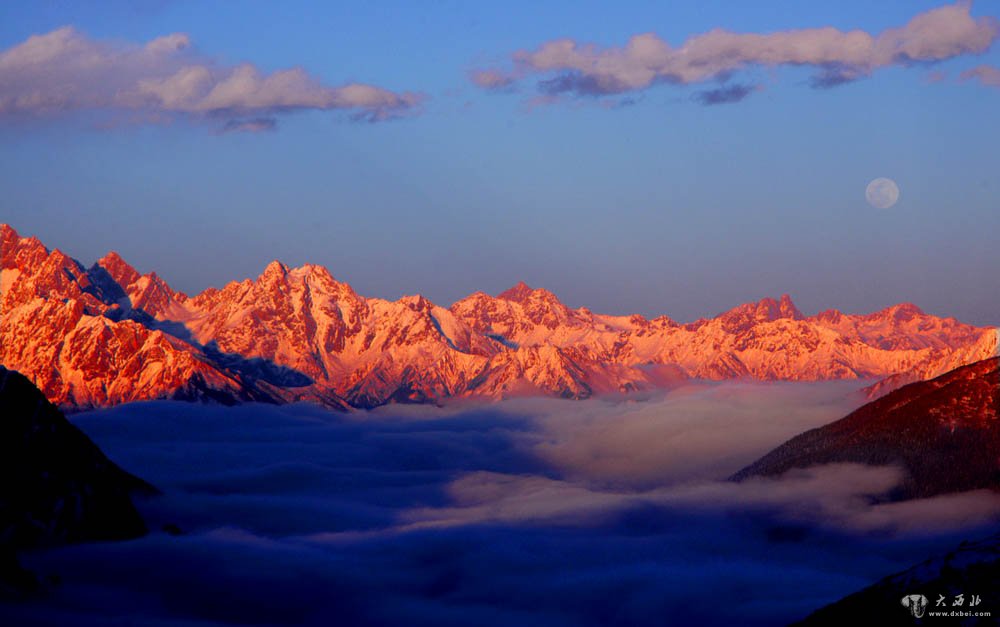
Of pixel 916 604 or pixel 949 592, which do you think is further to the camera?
pixel 916 604

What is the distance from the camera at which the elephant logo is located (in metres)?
111

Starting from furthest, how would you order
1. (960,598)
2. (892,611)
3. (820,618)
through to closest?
(820,618) < (892,611) < (960,598)

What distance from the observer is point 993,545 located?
10981 centimetres

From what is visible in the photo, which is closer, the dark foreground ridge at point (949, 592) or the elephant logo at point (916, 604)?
the dark foreground ridge at point (949, 592)

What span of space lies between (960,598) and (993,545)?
18.0 ft

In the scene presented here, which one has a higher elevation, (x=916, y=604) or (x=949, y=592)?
(x=949, y=592)

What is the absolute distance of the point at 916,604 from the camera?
112 metres

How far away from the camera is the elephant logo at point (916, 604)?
11056 centimetres

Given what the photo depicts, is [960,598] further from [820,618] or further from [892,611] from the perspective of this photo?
[820,618]

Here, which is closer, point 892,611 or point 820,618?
point 892,611

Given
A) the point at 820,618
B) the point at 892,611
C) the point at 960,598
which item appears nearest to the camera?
the point at 960,598

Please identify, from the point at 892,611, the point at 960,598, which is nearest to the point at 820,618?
the point at 892,611

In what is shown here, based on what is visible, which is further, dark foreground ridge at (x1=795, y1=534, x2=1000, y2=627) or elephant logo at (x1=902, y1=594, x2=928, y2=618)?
elephant logo at (x1=902, y1=594, x2=928, y2=618)

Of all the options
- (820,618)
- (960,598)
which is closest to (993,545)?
(960,598)
